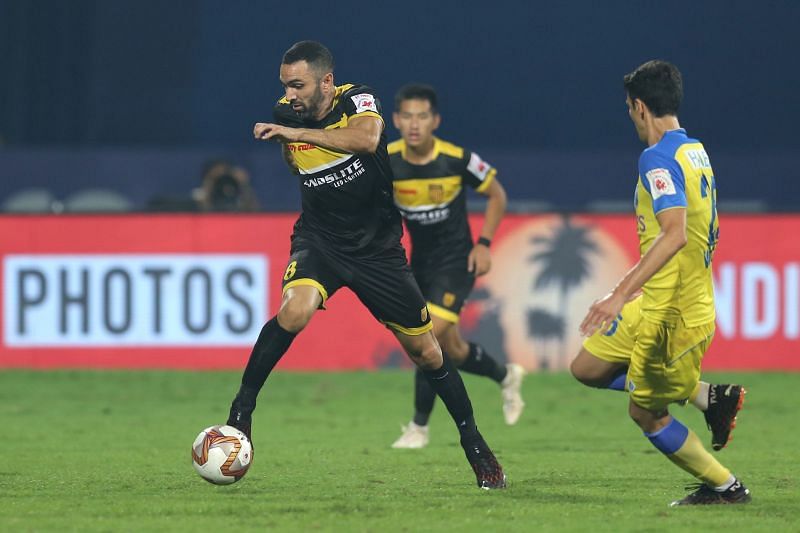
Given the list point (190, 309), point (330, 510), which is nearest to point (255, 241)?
point (190, 309)

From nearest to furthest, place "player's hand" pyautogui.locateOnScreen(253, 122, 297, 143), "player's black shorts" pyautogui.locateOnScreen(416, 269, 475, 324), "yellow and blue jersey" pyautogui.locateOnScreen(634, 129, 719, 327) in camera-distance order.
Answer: "yellow and blue jersey" pyautogui.locateOnScreen(634, 129, 719, 327) < "player's hand" pyautogui.locateOnScreen(253, 122, 297, 143) < "player's black shorts" pyautogui.locateOnScreen(416, 269, 475, 324)

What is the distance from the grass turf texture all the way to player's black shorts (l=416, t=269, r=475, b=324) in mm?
813

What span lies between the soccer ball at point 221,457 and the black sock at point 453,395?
1.11 metres

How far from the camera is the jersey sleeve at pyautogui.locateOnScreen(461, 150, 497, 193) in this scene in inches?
384

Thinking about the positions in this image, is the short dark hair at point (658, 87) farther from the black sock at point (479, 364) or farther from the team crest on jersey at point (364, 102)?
the black sock at point (479, 364)

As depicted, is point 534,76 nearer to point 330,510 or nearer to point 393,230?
point 393,230

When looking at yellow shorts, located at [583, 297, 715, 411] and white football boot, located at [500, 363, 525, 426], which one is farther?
white football boot, located at [500, 363, 525, 426]

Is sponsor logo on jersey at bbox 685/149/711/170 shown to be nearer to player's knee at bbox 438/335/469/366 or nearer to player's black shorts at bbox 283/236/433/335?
player's black shorts at bbox 283/236/433/335

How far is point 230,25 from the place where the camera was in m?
18.4

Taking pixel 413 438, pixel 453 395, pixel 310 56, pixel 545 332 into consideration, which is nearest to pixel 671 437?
pixel 453 395

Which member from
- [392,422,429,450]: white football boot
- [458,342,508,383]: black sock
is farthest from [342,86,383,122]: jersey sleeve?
[458,342,508,383]: black sock

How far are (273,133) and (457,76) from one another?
1248cm

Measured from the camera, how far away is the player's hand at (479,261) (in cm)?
954

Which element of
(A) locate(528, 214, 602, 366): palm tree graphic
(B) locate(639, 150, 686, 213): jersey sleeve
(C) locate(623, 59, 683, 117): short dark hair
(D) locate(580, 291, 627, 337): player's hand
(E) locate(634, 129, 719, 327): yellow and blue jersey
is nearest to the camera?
(D) locate(580, 291, 627, 337): player's hand
